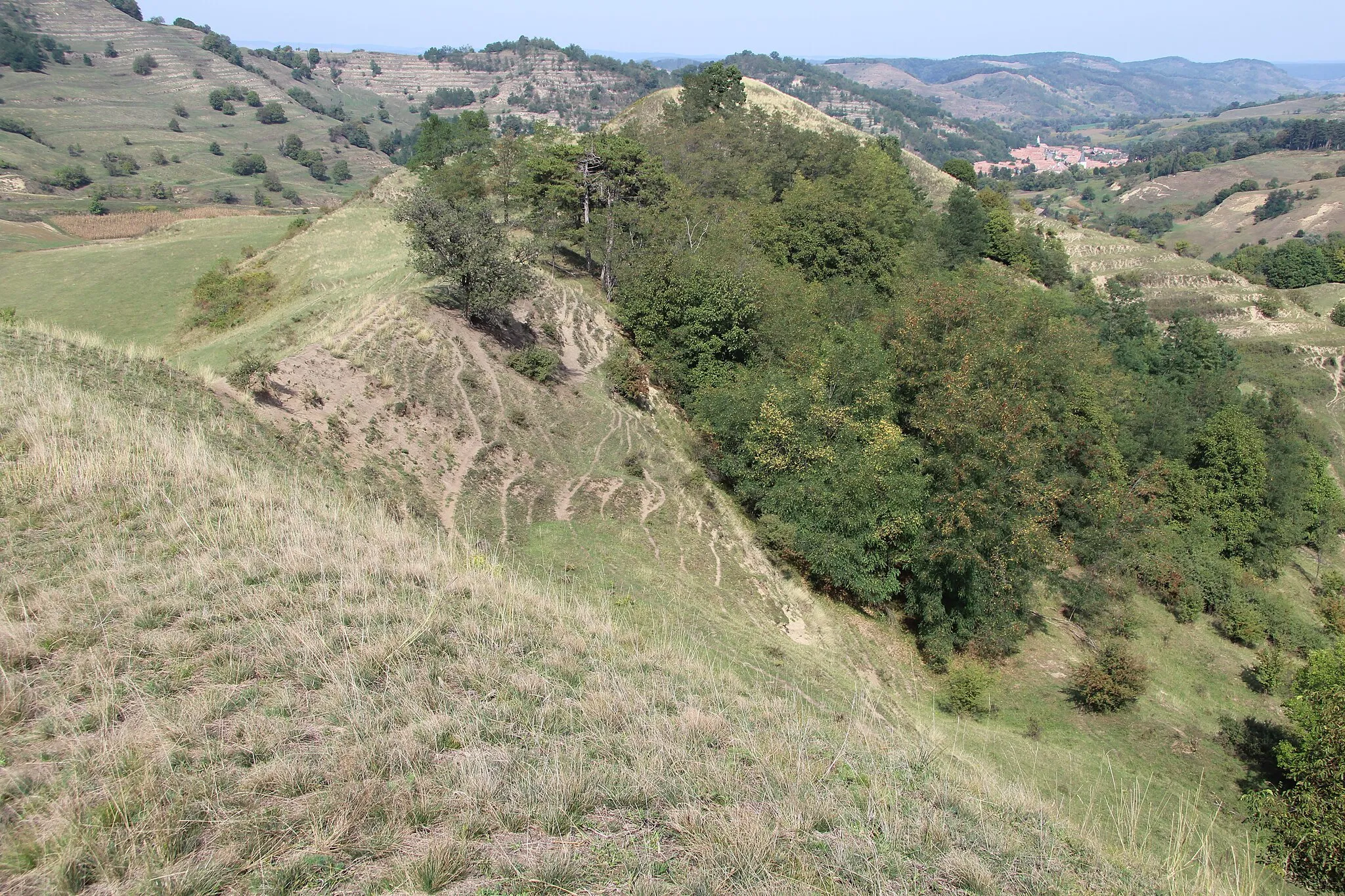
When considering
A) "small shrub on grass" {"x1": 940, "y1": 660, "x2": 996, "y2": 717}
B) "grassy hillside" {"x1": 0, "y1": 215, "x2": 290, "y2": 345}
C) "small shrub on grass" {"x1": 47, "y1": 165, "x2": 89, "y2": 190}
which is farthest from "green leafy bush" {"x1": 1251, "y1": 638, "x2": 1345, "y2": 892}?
"small shrub on grass" {"x1": 47, "y1": 165, "x2": 89, "y2": 190}

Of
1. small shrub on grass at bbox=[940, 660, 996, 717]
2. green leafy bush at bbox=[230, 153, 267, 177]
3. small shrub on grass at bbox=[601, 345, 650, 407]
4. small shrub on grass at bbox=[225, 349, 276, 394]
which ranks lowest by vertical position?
small shrub on grass at bbox=[940, 660, 996, 717]

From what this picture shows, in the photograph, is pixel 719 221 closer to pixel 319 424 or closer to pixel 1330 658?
pixel 319 424

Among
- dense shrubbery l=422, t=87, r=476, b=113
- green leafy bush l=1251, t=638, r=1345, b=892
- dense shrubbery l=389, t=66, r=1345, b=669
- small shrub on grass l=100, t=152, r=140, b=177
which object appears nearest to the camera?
green leafy bush l=1251, t=638, r=1345, b=892

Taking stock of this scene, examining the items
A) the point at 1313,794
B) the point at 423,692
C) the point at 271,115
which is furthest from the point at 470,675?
the point at 271,115

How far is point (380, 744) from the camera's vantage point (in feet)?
17.3

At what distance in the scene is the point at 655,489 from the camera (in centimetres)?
2253

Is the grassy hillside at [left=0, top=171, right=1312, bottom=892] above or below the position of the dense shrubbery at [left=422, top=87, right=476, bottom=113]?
below

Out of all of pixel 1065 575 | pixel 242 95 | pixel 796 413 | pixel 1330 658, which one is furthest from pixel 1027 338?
pixel 242 95

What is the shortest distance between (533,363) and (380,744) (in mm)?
20301

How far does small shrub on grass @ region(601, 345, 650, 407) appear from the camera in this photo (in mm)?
27406

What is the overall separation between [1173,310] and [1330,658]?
72.6 metres

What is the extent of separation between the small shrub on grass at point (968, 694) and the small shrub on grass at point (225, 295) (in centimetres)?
3199

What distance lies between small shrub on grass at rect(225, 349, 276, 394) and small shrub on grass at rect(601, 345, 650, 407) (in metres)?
13.0

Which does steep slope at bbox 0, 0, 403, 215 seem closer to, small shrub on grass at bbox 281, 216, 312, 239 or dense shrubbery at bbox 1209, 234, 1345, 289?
small shrub on grass at bbox 281, 216, 312, 239
